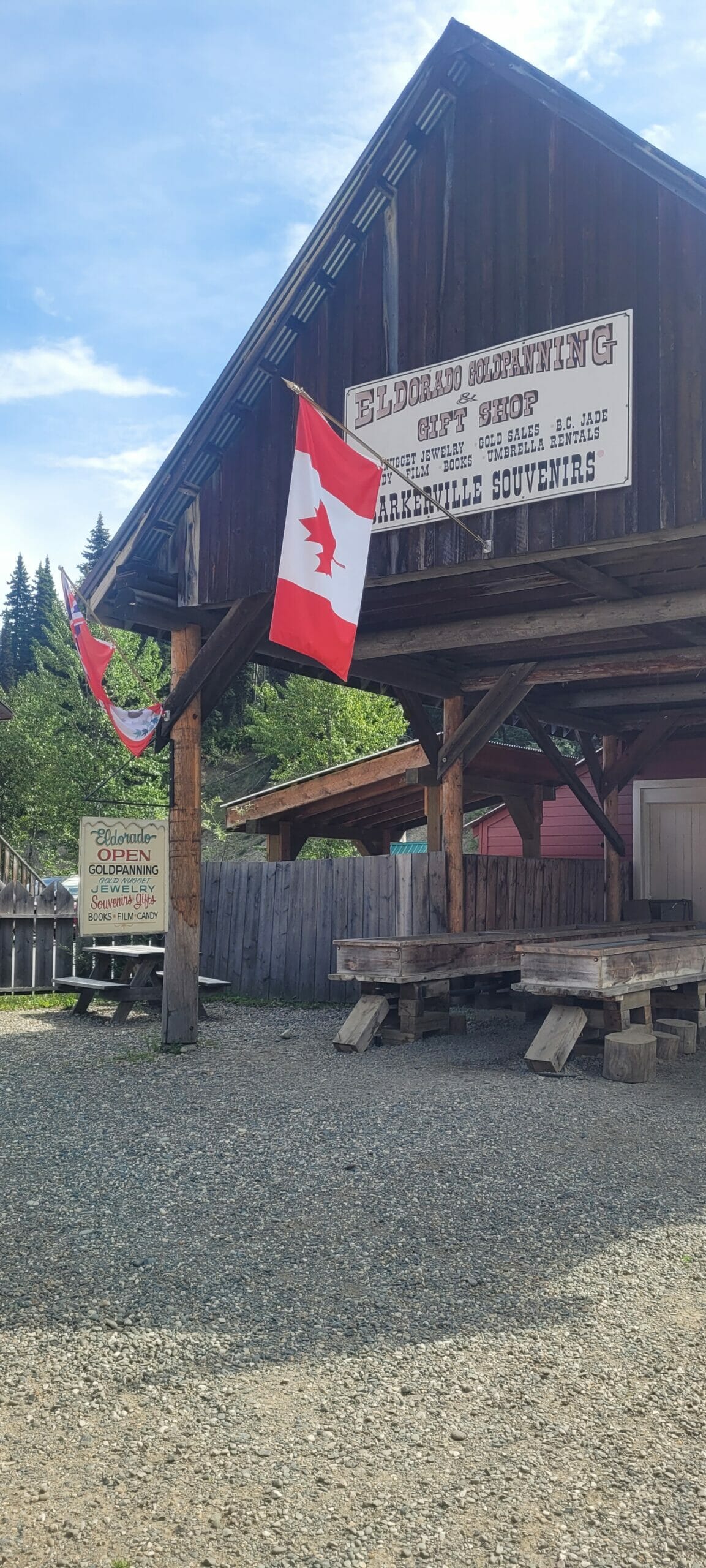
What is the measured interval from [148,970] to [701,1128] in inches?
280

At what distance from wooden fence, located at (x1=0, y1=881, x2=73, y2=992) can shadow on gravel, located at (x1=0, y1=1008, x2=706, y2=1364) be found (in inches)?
207

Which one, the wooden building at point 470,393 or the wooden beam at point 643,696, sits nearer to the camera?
the wooden building at point 470,393

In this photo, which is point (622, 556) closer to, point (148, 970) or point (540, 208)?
point (540, 208)

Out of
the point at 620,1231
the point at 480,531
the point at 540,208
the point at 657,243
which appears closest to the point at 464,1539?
the point at 620,1231

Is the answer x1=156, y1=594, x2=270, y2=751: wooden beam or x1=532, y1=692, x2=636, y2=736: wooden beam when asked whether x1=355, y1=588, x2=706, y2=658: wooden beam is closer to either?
x1=156, y1=594, x2=270, y2=751: wooden beam

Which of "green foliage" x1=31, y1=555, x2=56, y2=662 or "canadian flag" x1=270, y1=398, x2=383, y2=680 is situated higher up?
"green foliage" x1=31, y1=555, x2=56, y2=662

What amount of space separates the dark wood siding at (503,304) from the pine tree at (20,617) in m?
71.0

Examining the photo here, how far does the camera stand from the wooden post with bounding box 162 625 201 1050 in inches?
414

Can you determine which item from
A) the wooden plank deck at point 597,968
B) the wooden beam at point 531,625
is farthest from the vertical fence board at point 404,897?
the wooden plank deck at point 597,968

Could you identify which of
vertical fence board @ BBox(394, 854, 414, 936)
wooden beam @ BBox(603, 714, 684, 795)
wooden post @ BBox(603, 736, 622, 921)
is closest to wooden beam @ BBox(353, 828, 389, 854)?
wooden post @ BBox(603, 736, 622, 921)

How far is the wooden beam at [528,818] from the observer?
18.5 m

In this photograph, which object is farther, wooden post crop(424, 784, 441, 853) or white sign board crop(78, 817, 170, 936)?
wooden post crop(424, 784, 441, 853)

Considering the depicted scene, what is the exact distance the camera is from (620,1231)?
5367mm

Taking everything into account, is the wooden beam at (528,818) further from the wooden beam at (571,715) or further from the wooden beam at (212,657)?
the wooden beam at (212,657)
